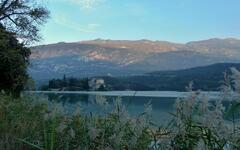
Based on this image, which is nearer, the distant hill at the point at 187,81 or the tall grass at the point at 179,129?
the tall grass at the point at 179,129

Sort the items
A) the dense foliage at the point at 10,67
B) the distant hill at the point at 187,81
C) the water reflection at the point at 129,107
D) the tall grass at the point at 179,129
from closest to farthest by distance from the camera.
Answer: the tall grass at the point at 179,129 < the distant hill at the point at 187,81 < the water reflection at the point at 129,107 < the dense foliage at the point at 10,67

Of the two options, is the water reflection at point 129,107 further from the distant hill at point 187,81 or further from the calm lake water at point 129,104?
the distant hill at point 187,81

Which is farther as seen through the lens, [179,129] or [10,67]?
[10,67]

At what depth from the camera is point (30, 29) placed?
42094mm

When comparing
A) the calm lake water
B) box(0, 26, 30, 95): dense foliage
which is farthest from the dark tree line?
the calm lake water

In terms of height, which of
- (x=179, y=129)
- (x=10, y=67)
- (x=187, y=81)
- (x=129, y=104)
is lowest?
(x=179, y=129)

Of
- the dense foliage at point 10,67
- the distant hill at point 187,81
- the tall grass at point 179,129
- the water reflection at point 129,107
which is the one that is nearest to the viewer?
the tall grass at point 179,129

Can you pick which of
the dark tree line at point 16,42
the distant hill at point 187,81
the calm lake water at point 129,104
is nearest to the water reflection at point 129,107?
the calm lake water at point 129,104

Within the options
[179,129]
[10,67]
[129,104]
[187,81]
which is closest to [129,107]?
[129,104]

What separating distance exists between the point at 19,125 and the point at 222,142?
4149 millimetres

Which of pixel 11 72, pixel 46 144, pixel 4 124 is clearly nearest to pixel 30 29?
pixel 11 72

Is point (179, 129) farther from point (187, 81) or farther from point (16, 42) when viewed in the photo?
point (16, 42)

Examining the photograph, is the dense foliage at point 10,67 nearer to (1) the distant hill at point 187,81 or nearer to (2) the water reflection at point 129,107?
(1) the distant hill at point 187,81

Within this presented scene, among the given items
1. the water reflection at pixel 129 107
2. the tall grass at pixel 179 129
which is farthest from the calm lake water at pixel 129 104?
the tall grass at pixel 179 129
